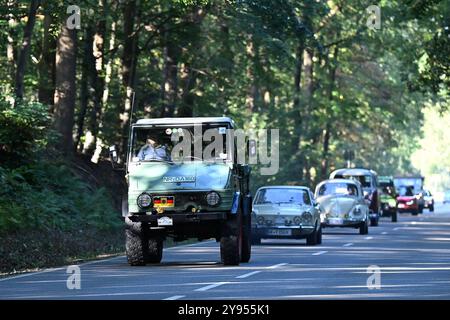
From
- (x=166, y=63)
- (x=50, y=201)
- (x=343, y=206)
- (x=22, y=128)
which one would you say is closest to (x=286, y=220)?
(x=50, y=201)

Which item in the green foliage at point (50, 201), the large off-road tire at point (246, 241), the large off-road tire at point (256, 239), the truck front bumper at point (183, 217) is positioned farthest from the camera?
the large off-road tire at point (256, 239)

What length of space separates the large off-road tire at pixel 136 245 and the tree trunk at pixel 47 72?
639 inches

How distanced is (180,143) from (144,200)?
155 cm

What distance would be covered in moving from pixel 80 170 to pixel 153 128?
1588 centimetres

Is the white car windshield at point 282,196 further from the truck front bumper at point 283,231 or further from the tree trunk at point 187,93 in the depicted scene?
the tree trunk at point 187,93

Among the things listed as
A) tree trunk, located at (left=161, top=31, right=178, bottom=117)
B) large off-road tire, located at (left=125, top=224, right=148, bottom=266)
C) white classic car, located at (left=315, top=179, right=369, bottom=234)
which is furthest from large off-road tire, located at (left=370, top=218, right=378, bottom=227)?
large off-road tire, located at (left=125, top=224, right=148, bottom=266)

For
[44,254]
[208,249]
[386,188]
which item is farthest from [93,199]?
[386,188]

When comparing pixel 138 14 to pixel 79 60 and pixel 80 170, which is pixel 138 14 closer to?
Answer: pixel 79 60

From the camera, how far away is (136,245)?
24.7 metres

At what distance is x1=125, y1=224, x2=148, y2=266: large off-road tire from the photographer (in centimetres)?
2462

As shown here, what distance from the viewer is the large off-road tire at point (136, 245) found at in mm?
24625

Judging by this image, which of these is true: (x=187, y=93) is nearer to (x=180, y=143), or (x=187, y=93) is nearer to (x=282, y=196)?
(x=282, y=196)

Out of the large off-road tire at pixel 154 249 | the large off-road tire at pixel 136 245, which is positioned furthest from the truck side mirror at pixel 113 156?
the large off-road tire at pixel 154 249
